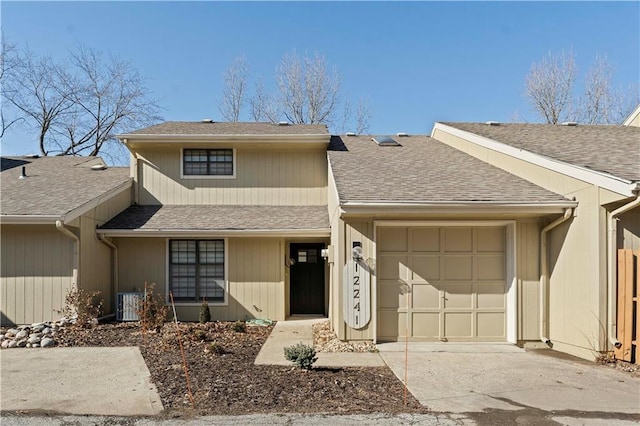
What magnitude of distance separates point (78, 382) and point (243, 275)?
541cm

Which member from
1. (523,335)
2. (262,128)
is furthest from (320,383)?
(262,128)

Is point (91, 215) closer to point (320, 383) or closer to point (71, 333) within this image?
point (71, 333)

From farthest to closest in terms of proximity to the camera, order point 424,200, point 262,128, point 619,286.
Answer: point 262,128 → point 424,200 → point 619,286

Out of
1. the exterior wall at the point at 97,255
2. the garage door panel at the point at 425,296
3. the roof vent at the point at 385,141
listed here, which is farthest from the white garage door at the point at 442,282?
the exterior wall at the point at 97,255

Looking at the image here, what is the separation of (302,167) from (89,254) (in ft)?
19.8

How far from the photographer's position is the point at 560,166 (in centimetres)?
844

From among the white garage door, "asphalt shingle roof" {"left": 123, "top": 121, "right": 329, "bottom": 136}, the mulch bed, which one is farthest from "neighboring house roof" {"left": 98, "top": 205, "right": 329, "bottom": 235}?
the mulch bed

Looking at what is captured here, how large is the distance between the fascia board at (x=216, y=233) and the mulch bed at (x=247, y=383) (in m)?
2.82

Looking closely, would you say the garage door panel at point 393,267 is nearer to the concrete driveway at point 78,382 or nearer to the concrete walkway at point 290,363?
the concrete walkway at point 290,363

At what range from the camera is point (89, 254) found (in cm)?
1041

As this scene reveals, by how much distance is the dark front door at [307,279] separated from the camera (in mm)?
12062

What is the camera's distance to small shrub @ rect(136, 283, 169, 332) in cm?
970

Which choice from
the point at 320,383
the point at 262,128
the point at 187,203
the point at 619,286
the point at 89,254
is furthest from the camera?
the point at 262,128

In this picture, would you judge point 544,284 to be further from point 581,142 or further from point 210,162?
point 210,162
